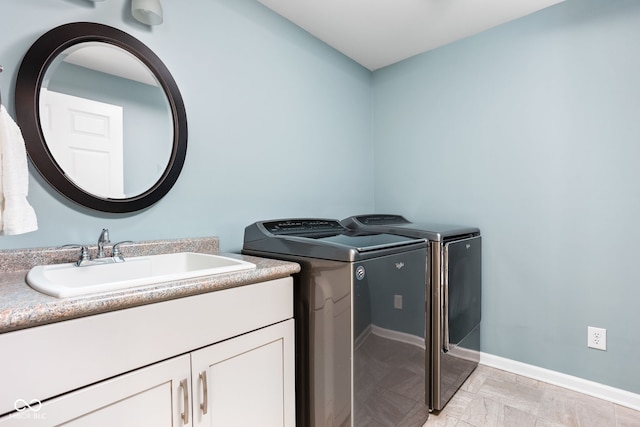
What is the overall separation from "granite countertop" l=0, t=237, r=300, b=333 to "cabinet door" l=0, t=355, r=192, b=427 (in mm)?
195

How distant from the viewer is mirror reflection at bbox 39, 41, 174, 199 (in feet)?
4.14

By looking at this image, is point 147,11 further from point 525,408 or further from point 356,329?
point 525,408

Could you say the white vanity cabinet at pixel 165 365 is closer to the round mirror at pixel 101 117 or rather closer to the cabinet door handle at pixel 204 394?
the cabinet door handle at pixel 204 394

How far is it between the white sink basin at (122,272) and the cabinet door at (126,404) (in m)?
0.25

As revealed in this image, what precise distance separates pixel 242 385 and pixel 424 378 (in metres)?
1.03

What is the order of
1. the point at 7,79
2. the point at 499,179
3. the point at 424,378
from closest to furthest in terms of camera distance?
the point at 7,79 → the point at 424,378 → the point at 499,179

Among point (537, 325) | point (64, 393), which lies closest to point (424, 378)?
point (537, 325)

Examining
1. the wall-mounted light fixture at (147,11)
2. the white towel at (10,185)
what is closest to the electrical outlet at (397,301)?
the white towel at (10,185)

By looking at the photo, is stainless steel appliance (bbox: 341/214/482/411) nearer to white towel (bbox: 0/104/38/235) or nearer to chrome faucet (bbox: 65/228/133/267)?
chrome faucet (bbox: 65/228/133/267)

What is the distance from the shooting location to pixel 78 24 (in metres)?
1.28

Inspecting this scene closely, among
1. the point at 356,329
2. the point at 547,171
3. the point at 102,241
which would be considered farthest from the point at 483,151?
the point at 102,241

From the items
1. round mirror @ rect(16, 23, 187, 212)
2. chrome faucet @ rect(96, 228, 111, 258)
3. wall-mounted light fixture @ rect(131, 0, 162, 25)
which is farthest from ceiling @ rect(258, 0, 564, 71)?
chrome faucet @ rect(96, 228, 111, 258)

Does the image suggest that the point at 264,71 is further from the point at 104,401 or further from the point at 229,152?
the point at 104,401

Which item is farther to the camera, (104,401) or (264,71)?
(264,71)
